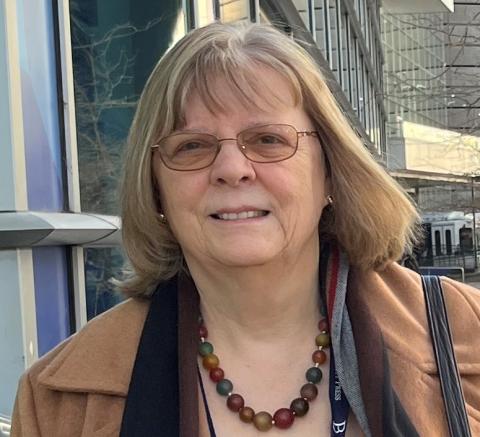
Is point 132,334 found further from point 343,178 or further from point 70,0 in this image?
point 70,0

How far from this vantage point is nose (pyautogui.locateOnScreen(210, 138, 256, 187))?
61.4 inches

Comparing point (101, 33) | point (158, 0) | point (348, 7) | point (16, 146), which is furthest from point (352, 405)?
point (348, 7)

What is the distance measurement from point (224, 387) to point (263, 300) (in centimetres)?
21

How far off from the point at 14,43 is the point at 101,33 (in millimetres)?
1340

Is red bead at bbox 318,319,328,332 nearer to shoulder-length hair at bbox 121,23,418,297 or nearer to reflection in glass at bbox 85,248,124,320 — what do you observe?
shoulder-length hair at bbox 121,23,418,297

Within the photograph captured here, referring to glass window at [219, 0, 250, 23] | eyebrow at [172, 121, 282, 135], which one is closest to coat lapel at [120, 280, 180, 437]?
eyebrow at [172, 121, 282, 135]

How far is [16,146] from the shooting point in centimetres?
315

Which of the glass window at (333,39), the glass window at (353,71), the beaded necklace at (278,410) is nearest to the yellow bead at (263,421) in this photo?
the beaded necklace at (278,410)

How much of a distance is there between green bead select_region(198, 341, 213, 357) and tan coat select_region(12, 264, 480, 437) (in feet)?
0.48

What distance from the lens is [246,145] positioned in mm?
1586

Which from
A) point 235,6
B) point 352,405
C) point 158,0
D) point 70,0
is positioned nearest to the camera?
point 352,405

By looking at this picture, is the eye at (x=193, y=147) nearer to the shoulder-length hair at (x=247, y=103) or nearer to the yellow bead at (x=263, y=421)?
the shoulder-length hair at (x=247, y=103)

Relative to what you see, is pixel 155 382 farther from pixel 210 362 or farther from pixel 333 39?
pixel 333 39

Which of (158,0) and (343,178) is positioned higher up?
(158,0)
